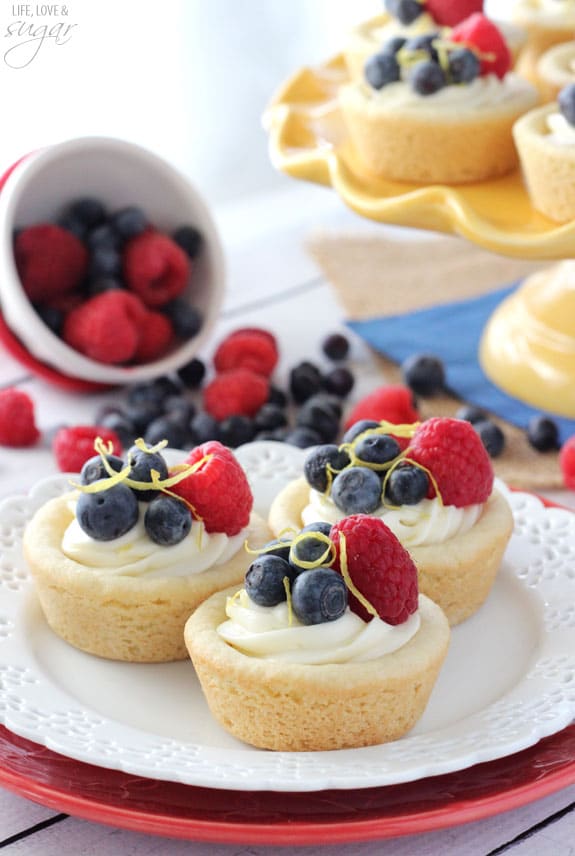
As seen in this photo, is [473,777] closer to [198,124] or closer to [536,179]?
[536,179]

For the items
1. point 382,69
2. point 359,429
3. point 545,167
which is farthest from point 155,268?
point 359,429

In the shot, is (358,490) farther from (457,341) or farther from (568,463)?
(457,341)

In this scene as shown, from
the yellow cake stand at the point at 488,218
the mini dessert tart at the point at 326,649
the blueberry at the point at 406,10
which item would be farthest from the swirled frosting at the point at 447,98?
the mini dessert tart at the point at 326,649

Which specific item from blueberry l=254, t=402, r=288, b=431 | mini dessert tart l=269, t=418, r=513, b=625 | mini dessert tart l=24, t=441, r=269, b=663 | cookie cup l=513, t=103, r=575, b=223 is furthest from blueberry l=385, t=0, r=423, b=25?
mini dessert tart l=24, t=441, r=269, b=663

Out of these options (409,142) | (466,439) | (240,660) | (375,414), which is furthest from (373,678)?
(409,142)

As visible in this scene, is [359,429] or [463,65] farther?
[463,65]
